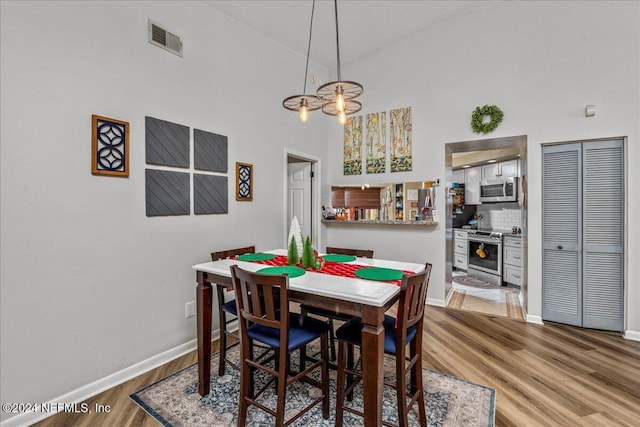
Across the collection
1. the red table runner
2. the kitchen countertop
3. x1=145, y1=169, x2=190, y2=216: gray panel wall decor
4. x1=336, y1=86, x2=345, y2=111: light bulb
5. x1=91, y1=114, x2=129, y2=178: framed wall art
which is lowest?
the red table runner

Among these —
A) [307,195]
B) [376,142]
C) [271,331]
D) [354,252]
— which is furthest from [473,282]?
[271,331]

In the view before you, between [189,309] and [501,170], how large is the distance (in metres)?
5.31

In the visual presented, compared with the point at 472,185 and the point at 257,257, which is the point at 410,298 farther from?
the point at 472,185

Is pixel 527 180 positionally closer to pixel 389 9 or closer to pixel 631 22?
pixel 631 22

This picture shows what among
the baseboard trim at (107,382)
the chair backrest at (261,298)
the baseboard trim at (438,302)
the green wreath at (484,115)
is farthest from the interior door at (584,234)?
the baseboard trim at (107,382)

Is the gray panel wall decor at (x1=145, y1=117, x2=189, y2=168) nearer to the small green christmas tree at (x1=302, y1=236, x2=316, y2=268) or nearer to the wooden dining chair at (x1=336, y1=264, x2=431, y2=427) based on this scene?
the small green christmas tree at (x1=302, y1=236, x2=316, y2=268)

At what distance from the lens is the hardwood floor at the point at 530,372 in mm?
1869

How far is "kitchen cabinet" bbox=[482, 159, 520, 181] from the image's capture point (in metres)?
4.96

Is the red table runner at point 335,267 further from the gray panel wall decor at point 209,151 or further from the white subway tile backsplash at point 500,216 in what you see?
the white subway tile backsplash at point 500,216

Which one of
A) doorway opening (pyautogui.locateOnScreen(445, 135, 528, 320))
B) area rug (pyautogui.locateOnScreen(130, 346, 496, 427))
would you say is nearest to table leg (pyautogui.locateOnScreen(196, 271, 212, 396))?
area rug (pyautogui.locateOnScreen(130, 346, 496, 427))

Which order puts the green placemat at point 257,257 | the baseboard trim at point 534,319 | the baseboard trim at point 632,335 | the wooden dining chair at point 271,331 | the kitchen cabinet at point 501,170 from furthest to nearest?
the kitchen cabinet at point 501,170 < the baseboard trim at point 534,319 < the baseboard trim at point 632,335 < the green placemat at point 257,257 < the wooden dining chair at point 271,331

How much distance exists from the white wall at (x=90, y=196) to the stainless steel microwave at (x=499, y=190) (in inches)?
178

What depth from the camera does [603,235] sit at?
10.1ft

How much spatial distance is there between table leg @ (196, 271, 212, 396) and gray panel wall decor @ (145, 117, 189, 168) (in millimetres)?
1086
